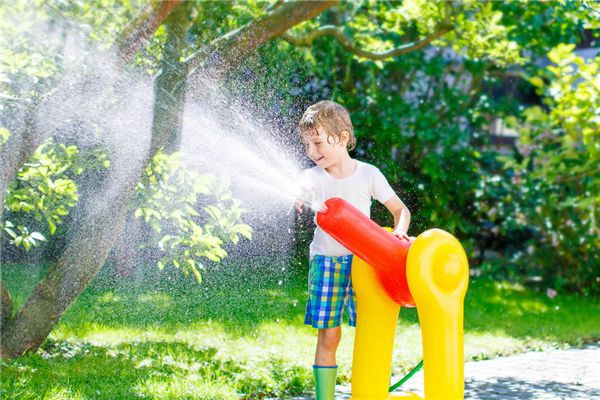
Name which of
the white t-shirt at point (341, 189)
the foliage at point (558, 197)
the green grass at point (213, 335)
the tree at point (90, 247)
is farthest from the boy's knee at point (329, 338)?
the foliage at point (558, 197)

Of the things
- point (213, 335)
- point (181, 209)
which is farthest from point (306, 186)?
point (213, 335)

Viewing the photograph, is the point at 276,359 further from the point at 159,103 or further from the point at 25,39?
the point at 25,39

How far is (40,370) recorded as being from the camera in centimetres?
390

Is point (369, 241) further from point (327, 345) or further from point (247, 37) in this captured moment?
point (247, 37)

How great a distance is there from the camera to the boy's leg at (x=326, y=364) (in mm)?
3078

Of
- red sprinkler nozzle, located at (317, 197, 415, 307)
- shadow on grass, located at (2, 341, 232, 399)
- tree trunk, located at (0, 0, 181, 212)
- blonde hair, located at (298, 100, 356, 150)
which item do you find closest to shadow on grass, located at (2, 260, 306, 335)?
shadow on grass, located at (2, 341, 232, 399)

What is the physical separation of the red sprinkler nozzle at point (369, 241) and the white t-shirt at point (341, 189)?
30 cm

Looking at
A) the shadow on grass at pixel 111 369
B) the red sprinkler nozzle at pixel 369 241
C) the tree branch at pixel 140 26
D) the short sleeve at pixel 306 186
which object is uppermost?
the tree branch at pixel 140 26

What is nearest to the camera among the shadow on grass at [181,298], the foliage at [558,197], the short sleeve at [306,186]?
the short sleeve at [306,186]

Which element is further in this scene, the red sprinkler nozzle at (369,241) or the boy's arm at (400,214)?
the boy's arm at (400,214)

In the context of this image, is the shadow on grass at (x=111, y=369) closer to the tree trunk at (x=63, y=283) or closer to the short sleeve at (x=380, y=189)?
the tree trunk at (x=63, y=283)

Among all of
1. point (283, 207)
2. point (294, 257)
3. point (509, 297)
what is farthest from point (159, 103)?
point (509, 297)

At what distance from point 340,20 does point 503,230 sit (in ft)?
9.31

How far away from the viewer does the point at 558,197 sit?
836 cm
